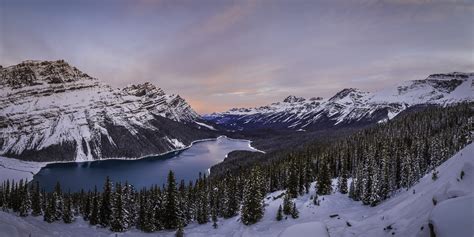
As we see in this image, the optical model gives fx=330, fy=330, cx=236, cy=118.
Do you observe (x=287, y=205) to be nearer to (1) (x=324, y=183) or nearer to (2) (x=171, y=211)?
(1) (x=324, y=183)

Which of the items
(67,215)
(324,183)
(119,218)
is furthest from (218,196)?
(67,215)

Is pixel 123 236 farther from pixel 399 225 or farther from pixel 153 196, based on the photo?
pixel 399 225

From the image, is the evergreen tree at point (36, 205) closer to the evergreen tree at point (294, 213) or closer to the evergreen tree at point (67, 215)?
the evergreen tree at point (67, 215)

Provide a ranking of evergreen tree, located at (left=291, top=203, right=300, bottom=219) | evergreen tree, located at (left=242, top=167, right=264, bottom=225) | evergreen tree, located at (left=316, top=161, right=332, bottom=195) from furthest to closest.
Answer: evergreen tree, located at (left=316, top=161, right=332, bottom=195) → evergreen tree, located at (left=242, top=167, right=264, bottom=225) → evergreen tree, located at (left=291, top=203, right=300, bottom=219)

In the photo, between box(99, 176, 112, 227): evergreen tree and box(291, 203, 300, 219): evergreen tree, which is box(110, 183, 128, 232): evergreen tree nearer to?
box(99, 176, 112, 227): evergreen tree

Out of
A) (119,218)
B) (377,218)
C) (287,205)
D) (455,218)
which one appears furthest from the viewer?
(119,218)

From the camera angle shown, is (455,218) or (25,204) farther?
(25,204)

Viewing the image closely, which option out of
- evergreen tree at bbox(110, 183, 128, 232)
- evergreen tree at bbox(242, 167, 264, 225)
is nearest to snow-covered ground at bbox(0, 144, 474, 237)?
evergreen tree at bbox(242, 167, 264, 225)
